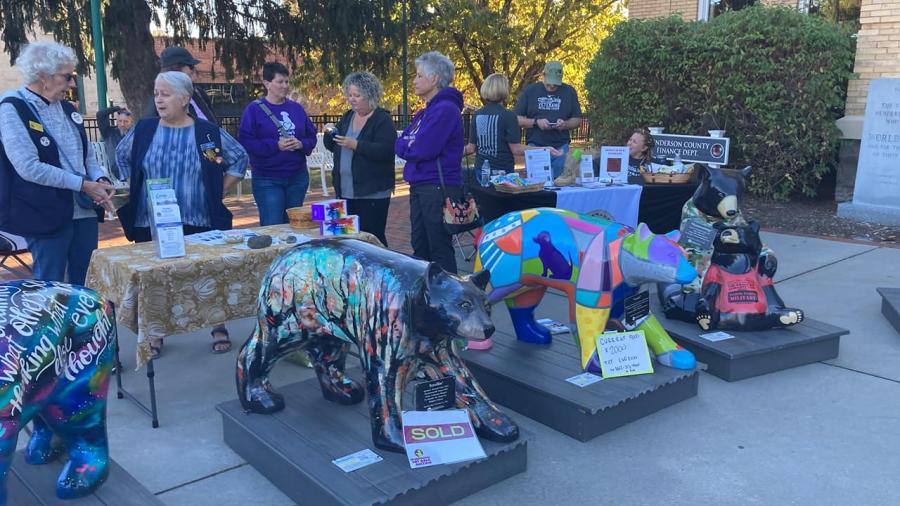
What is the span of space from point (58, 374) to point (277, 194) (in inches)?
121

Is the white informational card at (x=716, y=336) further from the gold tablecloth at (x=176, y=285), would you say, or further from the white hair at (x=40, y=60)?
the white hair at (x=40, y=60)

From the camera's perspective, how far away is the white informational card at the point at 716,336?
14.2 ft

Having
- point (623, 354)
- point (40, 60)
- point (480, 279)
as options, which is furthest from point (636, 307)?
point (40, 60)

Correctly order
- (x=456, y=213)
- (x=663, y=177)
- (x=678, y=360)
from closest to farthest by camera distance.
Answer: (x=678, y=360), (x=456, y=213), (x=663, y=177)

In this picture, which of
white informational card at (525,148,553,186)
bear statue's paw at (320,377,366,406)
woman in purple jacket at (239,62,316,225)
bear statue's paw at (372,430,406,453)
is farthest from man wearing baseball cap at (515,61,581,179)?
bear statue's paw at (372,430,406,453)

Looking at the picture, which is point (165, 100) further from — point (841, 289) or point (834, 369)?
point (841, 289)

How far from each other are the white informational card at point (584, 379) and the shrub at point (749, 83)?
23.4ft

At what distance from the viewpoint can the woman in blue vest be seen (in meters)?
4.12

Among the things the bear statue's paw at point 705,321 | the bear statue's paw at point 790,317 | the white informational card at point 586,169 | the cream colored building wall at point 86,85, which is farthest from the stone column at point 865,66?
the cream colored building wall at point 86,85

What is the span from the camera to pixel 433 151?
15.9 feet

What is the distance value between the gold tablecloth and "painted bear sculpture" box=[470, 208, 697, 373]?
49.0 inches

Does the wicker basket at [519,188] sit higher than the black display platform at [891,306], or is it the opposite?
the wicker basket at [519,188]

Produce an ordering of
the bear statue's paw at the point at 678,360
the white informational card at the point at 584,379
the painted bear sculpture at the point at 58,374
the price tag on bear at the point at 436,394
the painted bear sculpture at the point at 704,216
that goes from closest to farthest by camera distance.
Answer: the painted bear sculpture at the point at 58,374 → the price tag on bear at the point at 436,394 → the white informational card at the point at 584,379 → the bear statue's paw at the point at 678,360 → the painted bear sculpture at the point at 704,216

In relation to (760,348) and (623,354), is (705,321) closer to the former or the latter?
(760,348)
